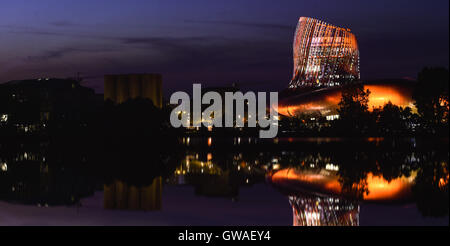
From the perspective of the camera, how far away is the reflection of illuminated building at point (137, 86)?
11662cm

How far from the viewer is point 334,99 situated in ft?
355

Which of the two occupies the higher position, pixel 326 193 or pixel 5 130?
pixel 326 193

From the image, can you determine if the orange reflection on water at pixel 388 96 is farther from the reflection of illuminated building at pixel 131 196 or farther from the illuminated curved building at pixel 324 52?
the reflection of illuminated building at pixel 131 196

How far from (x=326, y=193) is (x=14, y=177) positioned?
31.9ft

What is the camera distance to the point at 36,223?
11648 mm

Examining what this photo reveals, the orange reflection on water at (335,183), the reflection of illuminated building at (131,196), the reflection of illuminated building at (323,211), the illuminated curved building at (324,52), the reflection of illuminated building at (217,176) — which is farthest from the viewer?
the illuminated curved building at (324,52)

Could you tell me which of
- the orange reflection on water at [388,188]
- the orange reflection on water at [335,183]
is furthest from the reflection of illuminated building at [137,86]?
the orange reflection on water at [388,188]

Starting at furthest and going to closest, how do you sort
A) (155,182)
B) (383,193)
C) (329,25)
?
1. (329,25)
2. (155,182)
3. (383,193)

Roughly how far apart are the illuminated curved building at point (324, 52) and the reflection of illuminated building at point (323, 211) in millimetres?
112326

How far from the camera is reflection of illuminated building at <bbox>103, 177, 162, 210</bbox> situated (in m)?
13.9

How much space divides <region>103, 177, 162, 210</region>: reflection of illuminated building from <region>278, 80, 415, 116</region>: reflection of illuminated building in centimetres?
8151
